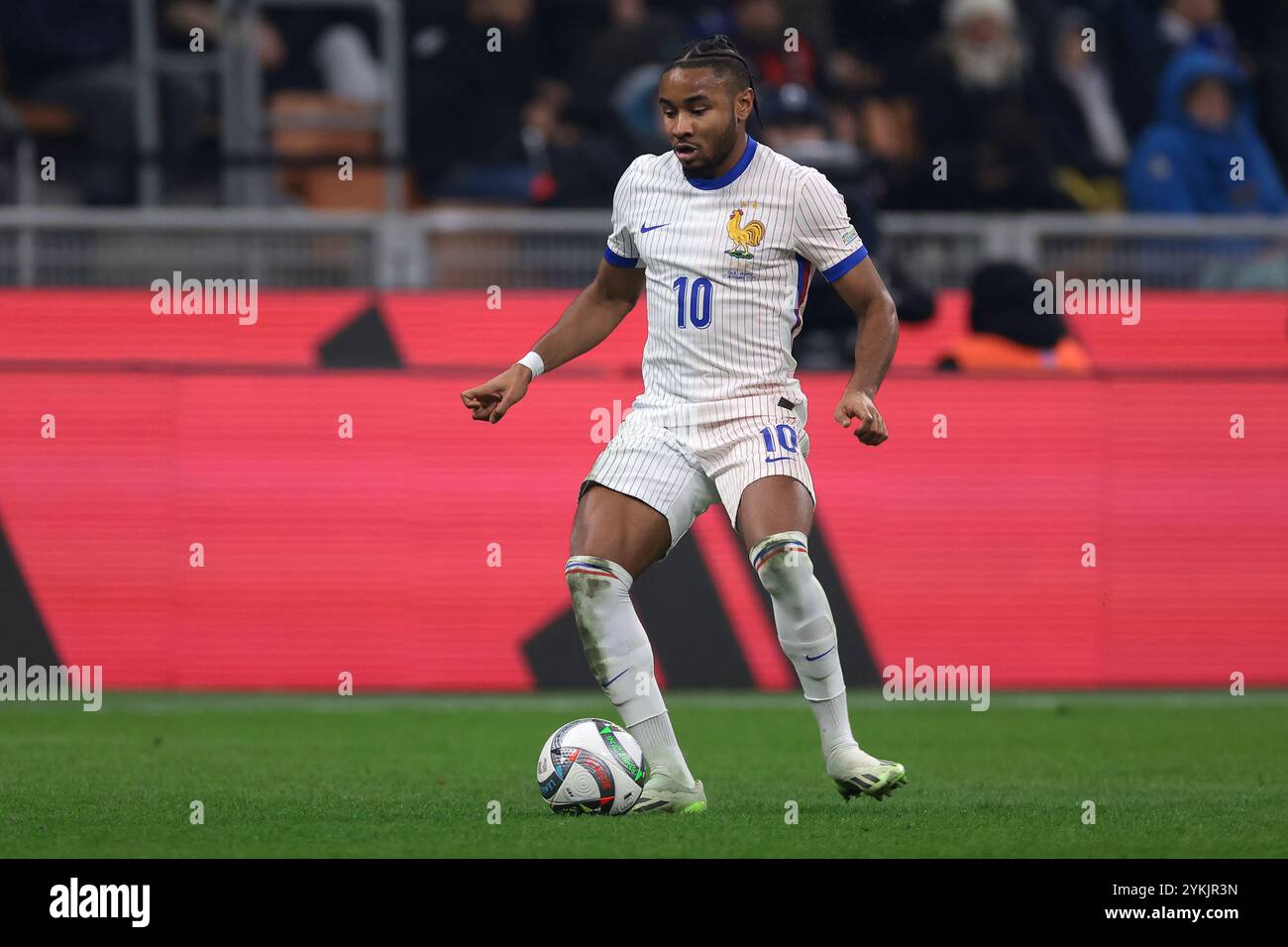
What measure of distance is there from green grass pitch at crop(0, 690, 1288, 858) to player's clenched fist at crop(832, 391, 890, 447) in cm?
115

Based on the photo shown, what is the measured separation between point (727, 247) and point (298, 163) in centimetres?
719

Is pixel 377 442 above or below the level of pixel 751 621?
above

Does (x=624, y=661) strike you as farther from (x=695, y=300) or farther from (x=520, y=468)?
(x=520, y=468)

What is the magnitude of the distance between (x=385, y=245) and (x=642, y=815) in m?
6.81

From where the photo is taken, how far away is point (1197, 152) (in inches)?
602

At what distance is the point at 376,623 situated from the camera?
38.7ft

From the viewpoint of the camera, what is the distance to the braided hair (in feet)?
23.9

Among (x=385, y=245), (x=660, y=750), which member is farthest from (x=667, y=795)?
(x=385, y=245)

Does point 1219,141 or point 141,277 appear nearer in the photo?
point 141,277

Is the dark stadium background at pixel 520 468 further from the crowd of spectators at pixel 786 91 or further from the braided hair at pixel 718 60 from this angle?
the braided hair at pixel 718 60

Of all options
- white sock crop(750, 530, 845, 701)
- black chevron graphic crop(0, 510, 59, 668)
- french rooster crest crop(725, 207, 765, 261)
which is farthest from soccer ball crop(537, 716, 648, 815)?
black chevron graphic crop(0, 510, 59, 668)

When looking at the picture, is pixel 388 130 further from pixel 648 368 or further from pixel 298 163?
pixel 648 368

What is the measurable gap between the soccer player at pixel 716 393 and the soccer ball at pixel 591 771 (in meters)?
0.06

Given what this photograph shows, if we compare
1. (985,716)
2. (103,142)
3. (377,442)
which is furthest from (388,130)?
(985,716)
